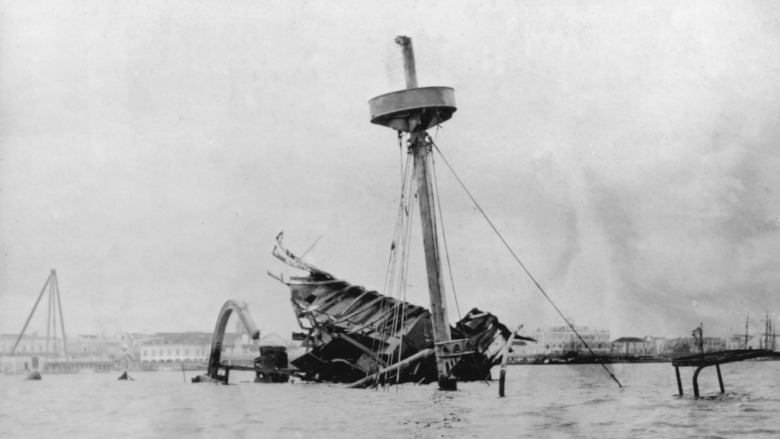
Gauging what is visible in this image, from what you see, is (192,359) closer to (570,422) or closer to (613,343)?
(613,343)

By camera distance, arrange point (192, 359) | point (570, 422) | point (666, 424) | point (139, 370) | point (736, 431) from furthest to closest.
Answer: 1. point (192, 359)
2. point (139, 370)
3. point (570, 422)
4. point (666, 424)
5. point (736, 431)

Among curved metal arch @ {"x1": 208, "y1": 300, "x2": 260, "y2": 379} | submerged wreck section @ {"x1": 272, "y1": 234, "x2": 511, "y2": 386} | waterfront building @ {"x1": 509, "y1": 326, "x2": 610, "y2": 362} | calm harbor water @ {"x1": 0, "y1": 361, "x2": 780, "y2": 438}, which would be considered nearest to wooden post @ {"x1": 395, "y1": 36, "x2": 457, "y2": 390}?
calm harbor water @ {"x1": 0, "y1": 361, "x2": 780, "y2": 438}

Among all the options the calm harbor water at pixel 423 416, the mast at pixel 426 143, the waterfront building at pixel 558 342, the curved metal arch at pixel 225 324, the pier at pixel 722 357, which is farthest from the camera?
the waterfront building at pixel 558 342

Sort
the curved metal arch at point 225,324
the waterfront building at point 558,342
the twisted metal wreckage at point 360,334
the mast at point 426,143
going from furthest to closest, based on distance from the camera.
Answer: the waterfront building at point 558,342
the curved metal arch at point 225,324
the twisted metal wreckage at point 360,334
the mast at point 426,143

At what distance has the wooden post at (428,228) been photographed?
83.9ft

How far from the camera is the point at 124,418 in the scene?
25.5 m

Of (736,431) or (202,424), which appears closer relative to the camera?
(736,431)

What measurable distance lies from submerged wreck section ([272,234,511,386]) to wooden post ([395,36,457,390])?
4.68 meters

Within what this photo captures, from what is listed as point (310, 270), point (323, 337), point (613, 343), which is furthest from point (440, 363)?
point (613, 343)

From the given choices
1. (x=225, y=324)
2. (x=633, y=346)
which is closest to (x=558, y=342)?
(x=633, y=346)

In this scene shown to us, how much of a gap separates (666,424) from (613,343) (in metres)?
127

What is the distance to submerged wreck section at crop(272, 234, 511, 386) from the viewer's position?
1288 inches

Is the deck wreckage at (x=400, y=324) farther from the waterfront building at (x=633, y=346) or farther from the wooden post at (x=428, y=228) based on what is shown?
the waterfront building at (x=633, y=346)

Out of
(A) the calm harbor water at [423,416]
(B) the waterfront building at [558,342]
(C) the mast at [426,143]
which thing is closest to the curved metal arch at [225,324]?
(A) the calm harbor water at [423,416]
